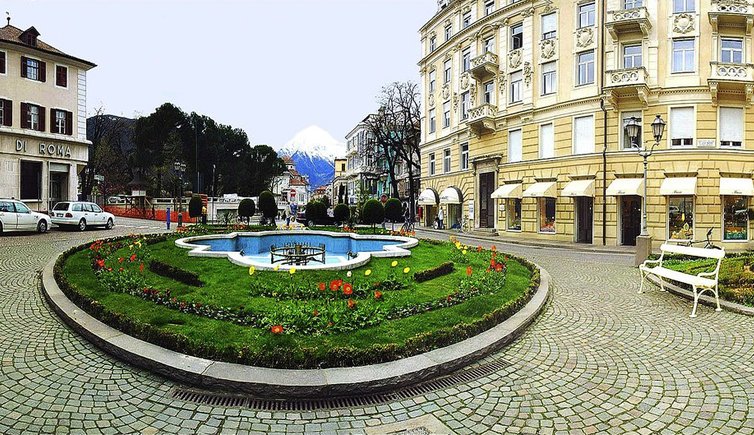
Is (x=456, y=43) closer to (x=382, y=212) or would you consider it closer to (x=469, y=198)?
(x=469, y=198)

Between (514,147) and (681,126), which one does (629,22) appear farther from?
(514,147)

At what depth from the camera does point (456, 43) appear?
37.0 m

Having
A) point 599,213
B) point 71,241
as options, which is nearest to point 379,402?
point 71,241

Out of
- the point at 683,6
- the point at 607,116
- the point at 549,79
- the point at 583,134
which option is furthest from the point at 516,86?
the point at 683,6

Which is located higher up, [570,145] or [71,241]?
[570,145]

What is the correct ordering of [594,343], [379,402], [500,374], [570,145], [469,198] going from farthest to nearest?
[469,198], [570,145], [594,343], [500,374], [379,402]

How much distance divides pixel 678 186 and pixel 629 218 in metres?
3.23

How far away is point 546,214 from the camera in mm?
29172

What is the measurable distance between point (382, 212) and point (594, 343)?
19.2m

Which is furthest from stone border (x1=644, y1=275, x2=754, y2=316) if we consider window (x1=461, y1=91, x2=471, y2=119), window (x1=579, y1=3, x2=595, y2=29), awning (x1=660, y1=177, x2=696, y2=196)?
window (x1=461, y1=91, x2=471, y2=119)

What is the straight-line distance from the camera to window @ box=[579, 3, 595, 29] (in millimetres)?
26938

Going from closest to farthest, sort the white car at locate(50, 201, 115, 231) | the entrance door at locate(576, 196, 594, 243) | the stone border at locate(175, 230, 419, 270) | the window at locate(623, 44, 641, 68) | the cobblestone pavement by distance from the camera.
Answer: the cobblestone pavement < the stone border at locate(175, 230, 419, 270) < the window at locate(623, 44, 641, 68) < the white car at locate(50, 201, 115, 231) < the entrance door at locate(576, 196, 594, 243)

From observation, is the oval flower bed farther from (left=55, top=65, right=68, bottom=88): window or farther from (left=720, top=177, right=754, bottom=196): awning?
(left=55, top=65, right=68, bottom=88): window

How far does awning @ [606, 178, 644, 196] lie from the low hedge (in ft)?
56.1
